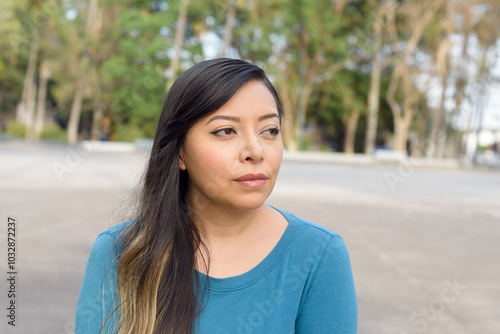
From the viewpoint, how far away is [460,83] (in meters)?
36.9

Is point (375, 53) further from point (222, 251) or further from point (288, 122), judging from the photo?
point (222, 251)

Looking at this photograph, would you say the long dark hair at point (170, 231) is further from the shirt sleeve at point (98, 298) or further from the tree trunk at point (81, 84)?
the tree trunk at point (81, 84)

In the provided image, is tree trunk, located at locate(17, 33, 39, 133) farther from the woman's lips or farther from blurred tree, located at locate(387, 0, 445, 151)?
the woman's lips

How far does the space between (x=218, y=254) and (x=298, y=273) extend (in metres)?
0.25

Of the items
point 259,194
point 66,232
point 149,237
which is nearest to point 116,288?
point 149,237

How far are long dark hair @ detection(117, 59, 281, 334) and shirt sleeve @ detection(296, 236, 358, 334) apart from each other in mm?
317

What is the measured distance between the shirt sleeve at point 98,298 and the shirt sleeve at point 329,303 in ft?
1.83

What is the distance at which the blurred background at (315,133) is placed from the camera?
19.2 ft

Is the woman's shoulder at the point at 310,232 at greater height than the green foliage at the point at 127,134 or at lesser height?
greater

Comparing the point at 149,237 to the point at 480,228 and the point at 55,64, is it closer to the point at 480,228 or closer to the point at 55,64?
the point at 480,228

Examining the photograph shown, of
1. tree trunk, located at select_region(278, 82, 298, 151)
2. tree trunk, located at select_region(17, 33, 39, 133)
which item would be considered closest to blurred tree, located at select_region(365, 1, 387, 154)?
tree trunk, located at select_region(278, 82, 298, 151)

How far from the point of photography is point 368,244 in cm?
779

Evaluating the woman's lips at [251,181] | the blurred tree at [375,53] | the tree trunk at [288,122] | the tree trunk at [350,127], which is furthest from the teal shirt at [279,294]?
the tree trunk at [350,127]

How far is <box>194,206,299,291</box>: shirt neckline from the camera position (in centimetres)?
164
